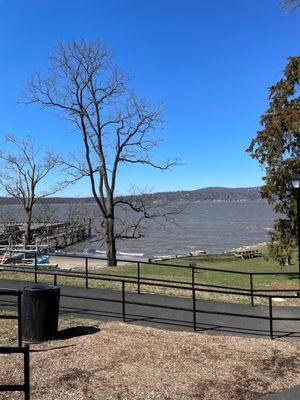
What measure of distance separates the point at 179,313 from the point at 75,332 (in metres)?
2.72

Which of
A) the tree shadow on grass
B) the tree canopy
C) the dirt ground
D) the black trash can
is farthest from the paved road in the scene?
the tree canopy

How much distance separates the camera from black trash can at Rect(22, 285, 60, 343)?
6.85 meters

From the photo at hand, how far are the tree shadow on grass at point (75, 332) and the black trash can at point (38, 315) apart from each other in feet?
0.77

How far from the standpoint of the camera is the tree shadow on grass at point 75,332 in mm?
7180

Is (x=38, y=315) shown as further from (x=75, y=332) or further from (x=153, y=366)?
(x=153, y=366)

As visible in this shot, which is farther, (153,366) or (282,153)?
(282,153)

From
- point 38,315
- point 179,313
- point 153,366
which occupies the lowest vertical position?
point 179,313

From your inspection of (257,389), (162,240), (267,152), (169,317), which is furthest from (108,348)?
(162,240)

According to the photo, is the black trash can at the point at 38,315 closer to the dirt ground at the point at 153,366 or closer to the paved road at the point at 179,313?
the dirt ground at the point at 153,366

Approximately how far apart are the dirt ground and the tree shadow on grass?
0.05 feet

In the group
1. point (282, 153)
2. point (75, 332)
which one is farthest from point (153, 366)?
point (282, 153)

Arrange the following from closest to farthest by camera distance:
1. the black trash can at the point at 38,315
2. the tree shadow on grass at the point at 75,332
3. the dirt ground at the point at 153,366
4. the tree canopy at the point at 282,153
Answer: the dirt ground at the point at 153,366, the black trash can at the point at 38,315, the tree shadow on grass at the point at 75,332, the tree canopy at the point at 282,153

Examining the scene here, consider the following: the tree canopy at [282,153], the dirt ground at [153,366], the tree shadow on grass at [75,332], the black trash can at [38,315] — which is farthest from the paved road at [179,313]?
the tree canopy at [282,153]

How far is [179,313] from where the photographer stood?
949cm
